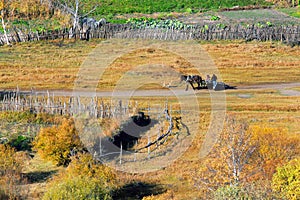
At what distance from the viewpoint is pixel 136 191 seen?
29.7m

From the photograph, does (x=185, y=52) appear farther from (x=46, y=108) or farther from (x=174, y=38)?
(x=46, y=108)

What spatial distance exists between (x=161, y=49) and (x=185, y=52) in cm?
192

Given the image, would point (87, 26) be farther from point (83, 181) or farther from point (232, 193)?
point (232, 193)

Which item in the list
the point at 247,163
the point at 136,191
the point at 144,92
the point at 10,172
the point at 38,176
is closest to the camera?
the point at 10,172

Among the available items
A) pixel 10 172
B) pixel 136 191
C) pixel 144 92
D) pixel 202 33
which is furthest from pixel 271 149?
pixel 202 33

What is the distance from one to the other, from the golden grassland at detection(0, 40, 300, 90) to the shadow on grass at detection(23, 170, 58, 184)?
12.5 metres

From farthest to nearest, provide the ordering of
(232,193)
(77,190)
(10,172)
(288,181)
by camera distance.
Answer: (10,172)
(288,181)
(77,190)
(232,193)

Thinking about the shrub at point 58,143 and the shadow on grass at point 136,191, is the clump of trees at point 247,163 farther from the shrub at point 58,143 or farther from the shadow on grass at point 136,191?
the shrub at point 58,143

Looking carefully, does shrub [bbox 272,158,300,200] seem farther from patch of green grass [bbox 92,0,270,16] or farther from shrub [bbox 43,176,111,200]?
patch of green grass [bbox 92,0,270,16]

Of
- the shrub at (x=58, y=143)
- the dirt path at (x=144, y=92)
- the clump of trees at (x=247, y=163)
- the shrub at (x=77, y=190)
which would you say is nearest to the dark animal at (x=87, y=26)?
the dirt path at (x=144, y=92)

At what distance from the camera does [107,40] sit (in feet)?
179

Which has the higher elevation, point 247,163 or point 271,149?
point 271,149

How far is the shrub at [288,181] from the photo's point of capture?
26219 millimetres

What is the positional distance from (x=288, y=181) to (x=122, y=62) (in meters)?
24.2
